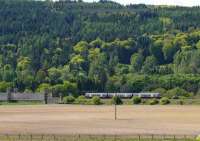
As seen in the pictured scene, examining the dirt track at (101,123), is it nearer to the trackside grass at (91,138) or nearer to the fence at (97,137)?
the fence at (97,137)

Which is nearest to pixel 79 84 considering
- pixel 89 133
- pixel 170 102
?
pixel 170 102

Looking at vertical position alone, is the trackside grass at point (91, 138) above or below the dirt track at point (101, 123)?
above

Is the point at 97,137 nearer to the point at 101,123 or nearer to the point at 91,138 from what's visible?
the point at 91,138

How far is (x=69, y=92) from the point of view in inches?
7096

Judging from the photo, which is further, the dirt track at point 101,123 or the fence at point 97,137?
the dirt track at point 101,123

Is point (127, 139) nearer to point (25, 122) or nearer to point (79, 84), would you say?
point (25, 122)

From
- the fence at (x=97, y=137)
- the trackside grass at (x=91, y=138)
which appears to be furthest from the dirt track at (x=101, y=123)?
the trackside grass at (x=91, y=138)

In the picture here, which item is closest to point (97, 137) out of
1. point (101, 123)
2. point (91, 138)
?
point (91, 138)

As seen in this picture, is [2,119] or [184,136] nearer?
[184,136]

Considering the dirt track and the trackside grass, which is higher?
the trackside grass

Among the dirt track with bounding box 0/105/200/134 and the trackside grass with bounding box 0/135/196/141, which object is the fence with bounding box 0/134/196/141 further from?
the dirt track with bounding box 0/105/200/134

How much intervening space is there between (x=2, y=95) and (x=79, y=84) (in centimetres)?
3398

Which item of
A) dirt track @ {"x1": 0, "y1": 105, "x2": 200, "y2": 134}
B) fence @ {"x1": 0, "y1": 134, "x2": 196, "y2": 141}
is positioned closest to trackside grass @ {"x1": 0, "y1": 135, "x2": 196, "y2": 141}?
fence @ {"x1": 0, "y1": 134, "x2": 196, "y2": 141}

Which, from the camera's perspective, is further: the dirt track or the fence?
the dirt track
